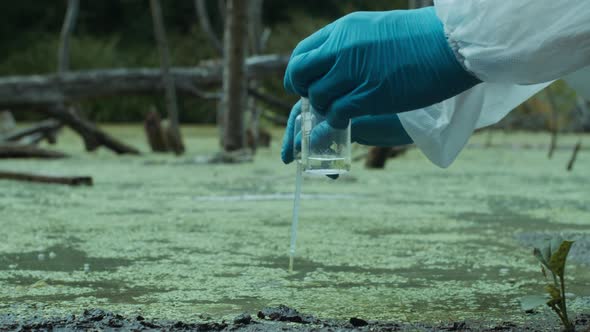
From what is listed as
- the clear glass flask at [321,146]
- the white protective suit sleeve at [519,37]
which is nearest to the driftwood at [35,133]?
the clear glass flask at [321,146]

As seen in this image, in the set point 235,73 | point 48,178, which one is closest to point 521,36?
point 48,178

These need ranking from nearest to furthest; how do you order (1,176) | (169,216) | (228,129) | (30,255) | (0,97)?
(30,255), (169,216), (1,176), (228,129), (0,97)

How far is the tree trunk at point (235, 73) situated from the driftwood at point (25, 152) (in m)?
1.09

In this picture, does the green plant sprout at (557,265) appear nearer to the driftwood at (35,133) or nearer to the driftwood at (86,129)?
the driftwood at (86,129)

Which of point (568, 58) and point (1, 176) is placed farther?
point (1, 176)

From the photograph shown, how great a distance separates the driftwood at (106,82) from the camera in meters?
6.80

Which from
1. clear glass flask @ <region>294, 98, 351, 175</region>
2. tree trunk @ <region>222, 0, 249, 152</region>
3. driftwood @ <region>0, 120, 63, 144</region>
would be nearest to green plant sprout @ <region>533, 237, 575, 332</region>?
clear glass flask @ <region>294, 98, 351, 175</region>

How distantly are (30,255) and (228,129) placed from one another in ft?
12.3

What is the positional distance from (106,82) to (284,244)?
4.65 meters

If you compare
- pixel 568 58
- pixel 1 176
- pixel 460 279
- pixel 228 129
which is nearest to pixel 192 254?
pixel 460 279

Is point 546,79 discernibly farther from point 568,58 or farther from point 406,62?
point 406,62

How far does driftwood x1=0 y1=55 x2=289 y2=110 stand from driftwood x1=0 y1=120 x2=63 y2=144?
60 cm

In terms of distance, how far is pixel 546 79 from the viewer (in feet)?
5.81

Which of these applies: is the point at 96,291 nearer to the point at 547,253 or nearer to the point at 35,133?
the point at 547,253
